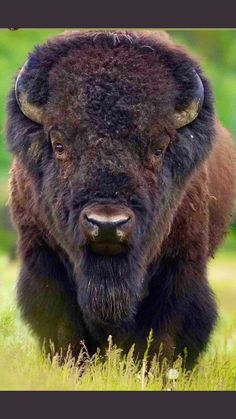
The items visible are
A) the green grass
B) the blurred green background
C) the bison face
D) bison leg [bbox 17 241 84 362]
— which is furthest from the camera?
the blurred green background

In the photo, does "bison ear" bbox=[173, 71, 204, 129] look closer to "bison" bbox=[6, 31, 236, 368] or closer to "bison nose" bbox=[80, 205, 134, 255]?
"bison" bbox=[6, 31, 236, 368]

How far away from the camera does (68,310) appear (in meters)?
8.68

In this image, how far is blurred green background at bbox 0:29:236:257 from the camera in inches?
373

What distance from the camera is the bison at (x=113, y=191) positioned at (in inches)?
302

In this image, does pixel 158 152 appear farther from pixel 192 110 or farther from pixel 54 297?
pixel 54 297

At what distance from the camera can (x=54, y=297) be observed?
869 centimetres

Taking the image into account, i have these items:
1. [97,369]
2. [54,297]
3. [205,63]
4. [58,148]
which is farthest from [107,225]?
[205,63]

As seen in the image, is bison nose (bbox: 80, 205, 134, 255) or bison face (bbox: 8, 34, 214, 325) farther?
bison face (bbox: 8, 34, 214, 325)

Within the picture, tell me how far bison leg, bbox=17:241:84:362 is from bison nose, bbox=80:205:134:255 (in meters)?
1.16

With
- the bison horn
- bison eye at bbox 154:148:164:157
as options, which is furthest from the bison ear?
the bison horn

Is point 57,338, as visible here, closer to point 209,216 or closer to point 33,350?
point 33,350

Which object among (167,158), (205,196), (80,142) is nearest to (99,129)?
(80,142)

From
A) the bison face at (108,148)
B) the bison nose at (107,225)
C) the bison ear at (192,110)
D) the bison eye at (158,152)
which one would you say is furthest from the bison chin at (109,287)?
the bison ear at (192,110)

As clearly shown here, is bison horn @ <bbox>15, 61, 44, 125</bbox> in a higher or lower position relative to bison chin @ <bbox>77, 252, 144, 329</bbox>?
higher
